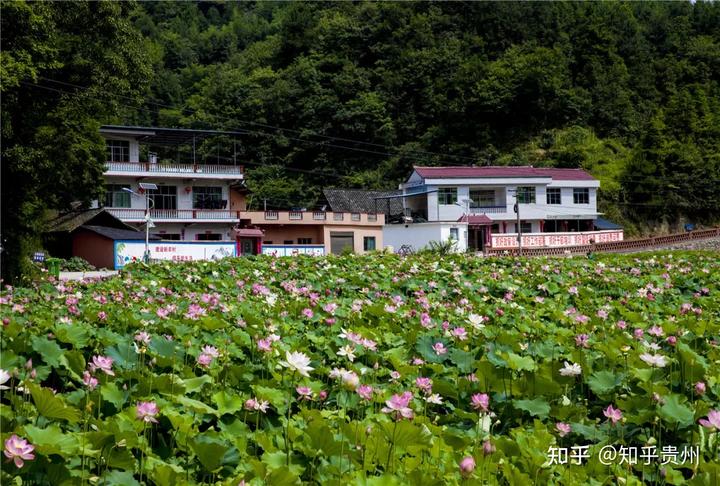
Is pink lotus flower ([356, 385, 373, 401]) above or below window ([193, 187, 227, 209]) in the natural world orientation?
below

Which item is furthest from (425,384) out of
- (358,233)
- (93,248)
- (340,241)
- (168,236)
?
(168,236)

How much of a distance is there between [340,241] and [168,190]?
10549mm

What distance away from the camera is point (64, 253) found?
3578 centimetres

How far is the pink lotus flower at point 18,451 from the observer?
2253 millimetres

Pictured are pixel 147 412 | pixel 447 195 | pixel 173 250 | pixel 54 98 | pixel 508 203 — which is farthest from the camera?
pixel 508 203

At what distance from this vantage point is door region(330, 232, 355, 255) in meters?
42.9

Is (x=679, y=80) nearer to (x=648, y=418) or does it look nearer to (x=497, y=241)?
(x=497, y=241)

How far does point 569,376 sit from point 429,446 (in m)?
1.05

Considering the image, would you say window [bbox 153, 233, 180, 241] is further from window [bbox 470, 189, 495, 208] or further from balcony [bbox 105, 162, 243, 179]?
window [bbox 470, 189, 495, 208]

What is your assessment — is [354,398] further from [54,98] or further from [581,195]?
[581,195]

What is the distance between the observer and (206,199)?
4425 cm

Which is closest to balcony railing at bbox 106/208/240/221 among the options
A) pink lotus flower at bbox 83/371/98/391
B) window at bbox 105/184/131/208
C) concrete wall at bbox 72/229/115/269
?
window at bbox 105/184/131/208

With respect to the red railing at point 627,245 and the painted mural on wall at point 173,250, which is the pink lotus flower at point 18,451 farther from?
the red railing at point 627,245

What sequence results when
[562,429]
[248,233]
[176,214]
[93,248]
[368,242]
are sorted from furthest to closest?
[368,242] < [176,214] < [248,233] < [93,248] < [562,429]
